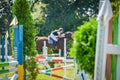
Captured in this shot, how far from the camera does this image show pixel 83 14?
29.2 meters

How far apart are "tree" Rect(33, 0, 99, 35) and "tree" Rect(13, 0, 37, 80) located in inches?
833

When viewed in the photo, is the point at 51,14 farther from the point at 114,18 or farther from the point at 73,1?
the point at 114,18

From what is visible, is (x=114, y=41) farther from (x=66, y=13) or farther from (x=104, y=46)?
(x=66, y=13)

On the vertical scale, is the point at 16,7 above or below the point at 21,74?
above

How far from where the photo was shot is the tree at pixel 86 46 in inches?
159

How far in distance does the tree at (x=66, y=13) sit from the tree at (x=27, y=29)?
69.4 ft

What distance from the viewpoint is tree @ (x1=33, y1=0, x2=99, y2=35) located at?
91.6 ft

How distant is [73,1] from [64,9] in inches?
58.2

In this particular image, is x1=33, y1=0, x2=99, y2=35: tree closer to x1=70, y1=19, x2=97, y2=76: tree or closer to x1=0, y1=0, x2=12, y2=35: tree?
x1=0, y1=0, x2=12, y2=35: tree

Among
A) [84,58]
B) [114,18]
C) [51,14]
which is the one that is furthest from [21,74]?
[51,14]

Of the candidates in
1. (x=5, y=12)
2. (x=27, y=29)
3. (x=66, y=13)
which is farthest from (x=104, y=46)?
(x=66, y=13)

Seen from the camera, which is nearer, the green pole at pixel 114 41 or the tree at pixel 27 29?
the green pole at pixel 114 41

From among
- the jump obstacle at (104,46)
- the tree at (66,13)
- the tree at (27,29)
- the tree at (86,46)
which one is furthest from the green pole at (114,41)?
the tree at (66,13)

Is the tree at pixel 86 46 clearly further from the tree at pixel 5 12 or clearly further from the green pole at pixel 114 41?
the tree at pixel 5 12
